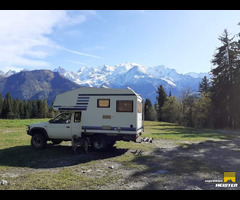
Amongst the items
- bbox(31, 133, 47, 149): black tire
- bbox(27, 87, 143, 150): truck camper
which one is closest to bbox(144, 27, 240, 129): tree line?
bbox(27, 87, 143, 150): truck camper

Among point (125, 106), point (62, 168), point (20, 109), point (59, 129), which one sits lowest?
point (62, 168)

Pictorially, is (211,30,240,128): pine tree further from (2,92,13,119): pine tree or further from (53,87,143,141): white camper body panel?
(2,92,13,119): pine tree

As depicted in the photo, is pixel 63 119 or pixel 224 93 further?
pixel 224 93

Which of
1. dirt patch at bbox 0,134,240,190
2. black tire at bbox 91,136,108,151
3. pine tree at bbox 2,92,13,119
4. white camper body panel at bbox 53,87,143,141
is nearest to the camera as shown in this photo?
dirt patch at bbox 0,134,240,190

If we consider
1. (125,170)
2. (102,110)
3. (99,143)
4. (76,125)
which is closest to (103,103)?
(102,110)

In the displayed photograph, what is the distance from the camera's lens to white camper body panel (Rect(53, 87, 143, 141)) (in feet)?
39.2

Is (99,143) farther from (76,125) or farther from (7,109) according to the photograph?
(7,109)

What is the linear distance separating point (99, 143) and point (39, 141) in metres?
4.06

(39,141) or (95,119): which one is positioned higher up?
(95,119)

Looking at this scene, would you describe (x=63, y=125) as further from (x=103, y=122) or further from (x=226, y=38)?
(x=226, y=38)

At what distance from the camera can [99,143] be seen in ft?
40.8

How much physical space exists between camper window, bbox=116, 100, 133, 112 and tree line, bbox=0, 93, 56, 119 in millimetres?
85628

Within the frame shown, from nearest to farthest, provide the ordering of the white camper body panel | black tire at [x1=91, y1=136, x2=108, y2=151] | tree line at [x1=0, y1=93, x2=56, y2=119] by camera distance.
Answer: the white camper body panel
black tire at [x1=91, y1=136, x2=108, y2=151]
tree line at [x1=0, y1=93, x2=56, y2=119]

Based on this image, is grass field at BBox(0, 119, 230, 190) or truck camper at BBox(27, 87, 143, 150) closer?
grass field at BBox(0, 119, 230, 190)
